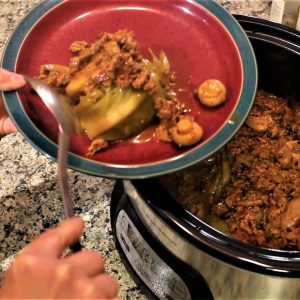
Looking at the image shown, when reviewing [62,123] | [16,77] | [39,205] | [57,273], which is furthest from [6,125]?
[57,273]

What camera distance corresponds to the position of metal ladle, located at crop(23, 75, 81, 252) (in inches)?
26.8

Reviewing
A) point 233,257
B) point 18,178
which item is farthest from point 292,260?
point 18,178

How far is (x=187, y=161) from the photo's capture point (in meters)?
0.71

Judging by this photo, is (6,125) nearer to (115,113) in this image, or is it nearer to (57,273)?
(115,113)

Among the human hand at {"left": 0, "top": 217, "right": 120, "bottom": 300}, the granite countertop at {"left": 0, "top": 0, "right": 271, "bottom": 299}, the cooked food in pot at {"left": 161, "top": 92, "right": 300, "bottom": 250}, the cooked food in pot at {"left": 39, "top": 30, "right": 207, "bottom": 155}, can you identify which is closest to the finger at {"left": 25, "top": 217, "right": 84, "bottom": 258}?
the human hand at {"left": 0, "top": 217, "right": 120, "bottom": 300}

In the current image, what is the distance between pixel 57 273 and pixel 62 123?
0.73 ft

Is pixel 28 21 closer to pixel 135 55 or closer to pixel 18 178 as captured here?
pixel 135 55

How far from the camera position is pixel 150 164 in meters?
0.71

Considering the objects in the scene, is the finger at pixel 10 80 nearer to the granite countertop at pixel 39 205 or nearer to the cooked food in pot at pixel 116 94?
the cooked food in pot at pixel 116 94

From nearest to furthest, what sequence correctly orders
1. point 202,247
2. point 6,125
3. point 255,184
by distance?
point 202,247, point 255,184, point 6,125

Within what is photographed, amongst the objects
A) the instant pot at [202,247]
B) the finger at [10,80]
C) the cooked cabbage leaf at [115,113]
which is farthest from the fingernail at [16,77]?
the instant pot at [202,247]

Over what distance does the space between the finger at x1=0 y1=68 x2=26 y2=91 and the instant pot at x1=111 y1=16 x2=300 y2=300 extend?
259 millimetres

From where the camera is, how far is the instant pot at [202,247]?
2.52 ft

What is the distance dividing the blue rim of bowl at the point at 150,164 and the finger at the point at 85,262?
119mm
